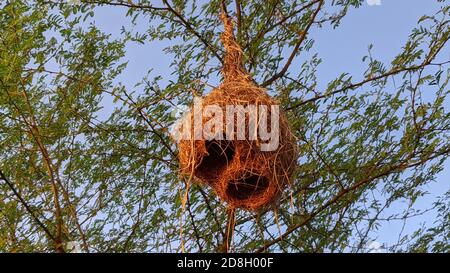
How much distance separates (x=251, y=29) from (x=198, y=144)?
1.97m

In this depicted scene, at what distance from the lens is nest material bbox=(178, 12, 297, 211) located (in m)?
3.38

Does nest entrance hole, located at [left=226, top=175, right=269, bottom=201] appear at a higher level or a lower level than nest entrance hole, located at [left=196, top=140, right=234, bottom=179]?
lower

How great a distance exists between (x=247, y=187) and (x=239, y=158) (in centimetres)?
28

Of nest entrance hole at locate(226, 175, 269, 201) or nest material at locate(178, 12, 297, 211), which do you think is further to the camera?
nest entrance hole at locate(226, 175, 269, 201)

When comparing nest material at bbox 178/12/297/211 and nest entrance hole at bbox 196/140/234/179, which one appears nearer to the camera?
nest material at bbox 178/12/297/211

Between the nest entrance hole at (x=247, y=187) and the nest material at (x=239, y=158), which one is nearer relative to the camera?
the nest material at (x=239, y=158)

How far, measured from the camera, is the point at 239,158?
133 inches

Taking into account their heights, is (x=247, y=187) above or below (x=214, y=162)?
below

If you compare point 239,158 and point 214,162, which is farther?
point 214,162

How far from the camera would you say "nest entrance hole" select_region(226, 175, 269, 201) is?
11.6 feet

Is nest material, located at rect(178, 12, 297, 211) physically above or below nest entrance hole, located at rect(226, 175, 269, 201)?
above

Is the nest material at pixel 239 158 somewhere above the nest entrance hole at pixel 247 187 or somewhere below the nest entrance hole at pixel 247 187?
above

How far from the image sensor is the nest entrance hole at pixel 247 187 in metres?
3.52
